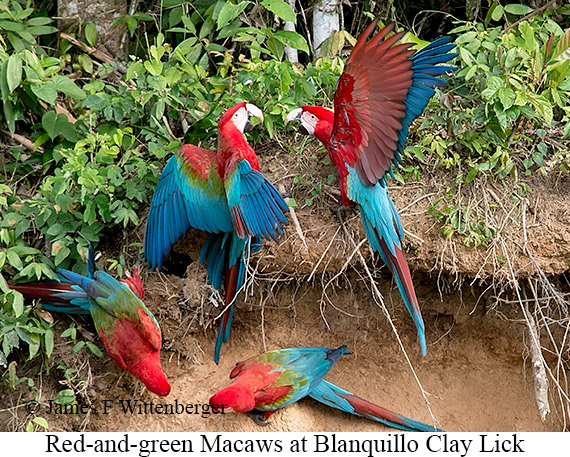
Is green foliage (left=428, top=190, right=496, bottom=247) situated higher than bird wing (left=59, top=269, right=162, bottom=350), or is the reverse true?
green foliage (left=428, top=190, right=496, bottom=247)

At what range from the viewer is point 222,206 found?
2.74 meters

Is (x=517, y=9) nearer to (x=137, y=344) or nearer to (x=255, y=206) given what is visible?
(x=255, y=206)

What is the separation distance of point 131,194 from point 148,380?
70 centimetres

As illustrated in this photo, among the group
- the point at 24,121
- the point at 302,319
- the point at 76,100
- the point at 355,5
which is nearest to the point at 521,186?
the point at 302,319

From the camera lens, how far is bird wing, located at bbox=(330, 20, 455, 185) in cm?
245

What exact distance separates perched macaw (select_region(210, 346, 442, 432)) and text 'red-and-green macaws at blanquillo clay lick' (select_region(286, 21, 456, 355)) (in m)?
0.49

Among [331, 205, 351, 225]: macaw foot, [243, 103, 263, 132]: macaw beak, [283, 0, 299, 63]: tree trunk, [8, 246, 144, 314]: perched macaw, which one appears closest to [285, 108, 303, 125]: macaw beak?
[243, 103, 263, 132]: macaw beak

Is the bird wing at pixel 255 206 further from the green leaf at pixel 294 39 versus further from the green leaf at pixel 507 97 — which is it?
the green leaf at pixel 507 97

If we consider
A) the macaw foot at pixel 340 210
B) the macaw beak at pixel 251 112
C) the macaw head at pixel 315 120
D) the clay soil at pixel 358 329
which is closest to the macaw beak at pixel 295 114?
the macaw head at pixel 315 120

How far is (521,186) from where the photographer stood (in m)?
2.99

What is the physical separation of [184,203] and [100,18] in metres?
1.25

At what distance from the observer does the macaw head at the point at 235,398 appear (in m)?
2.77

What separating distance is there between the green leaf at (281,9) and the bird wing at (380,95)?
0.69m

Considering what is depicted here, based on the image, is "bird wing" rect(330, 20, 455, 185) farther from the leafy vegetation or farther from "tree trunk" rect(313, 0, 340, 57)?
"tree trunk" rect(313, 0, 340, 57)
